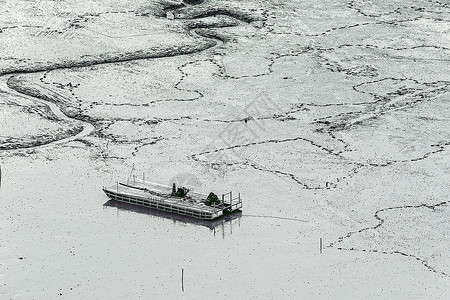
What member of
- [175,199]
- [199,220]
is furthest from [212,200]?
[175,199]

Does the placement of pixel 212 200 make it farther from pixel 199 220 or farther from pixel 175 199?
pixel 175 199

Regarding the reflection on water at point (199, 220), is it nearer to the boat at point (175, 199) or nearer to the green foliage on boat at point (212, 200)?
the boat at point (175, 199)

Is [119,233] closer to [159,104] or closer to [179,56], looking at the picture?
[159,104]

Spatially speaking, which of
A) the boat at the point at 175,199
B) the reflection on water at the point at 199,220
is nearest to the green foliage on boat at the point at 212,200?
the boat at the point at 175,199

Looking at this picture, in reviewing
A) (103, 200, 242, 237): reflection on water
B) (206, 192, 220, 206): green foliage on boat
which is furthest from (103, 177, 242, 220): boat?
(103, 200, 242, 237): reflection on water

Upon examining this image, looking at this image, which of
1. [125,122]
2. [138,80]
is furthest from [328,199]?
[138,80]

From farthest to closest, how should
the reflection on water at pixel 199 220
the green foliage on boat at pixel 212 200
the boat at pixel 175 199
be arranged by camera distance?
the green foliage on boat at pixel 212 200
the boat at pixel 175 199
the reflection on water at pixel 199 220
